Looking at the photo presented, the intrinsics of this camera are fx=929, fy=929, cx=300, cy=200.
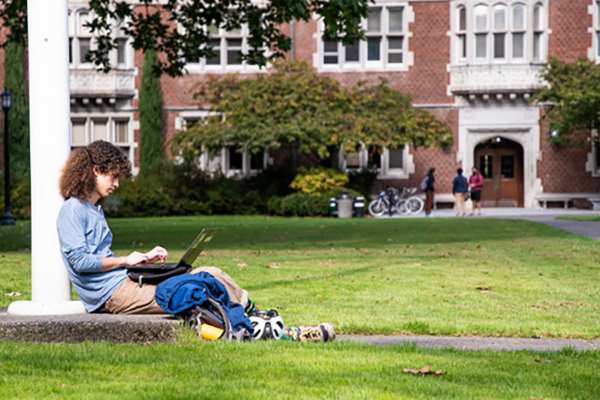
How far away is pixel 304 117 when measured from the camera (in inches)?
1225

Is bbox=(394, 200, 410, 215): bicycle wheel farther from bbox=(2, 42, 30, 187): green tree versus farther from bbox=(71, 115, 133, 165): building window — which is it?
bbox=(2, 42, 30, 187): green tree

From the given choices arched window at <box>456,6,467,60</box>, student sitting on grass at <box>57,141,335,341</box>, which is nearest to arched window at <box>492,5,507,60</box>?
arched window at <box>456,6,467,60</box>

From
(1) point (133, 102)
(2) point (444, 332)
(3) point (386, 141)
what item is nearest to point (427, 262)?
(2) point (444, 332)

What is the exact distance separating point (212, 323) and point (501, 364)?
179 cm

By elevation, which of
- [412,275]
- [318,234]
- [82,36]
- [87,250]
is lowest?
[318,234]

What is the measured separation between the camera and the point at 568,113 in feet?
102

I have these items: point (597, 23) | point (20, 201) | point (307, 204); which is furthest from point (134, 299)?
point (597, 23)

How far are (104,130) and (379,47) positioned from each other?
11.0 metres

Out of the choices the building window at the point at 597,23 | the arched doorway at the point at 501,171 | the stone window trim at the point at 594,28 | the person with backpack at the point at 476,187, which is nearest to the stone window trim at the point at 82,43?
the person with backpack at the point at 476,187

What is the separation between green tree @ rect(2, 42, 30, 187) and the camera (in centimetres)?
3388

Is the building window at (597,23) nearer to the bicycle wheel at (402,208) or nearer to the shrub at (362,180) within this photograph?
the bicycle wheel at (402,208)

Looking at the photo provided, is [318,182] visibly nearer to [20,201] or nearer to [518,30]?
[518,30]

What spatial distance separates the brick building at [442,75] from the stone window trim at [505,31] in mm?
37

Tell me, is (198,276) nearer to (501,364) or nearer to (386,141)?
(501,364)
